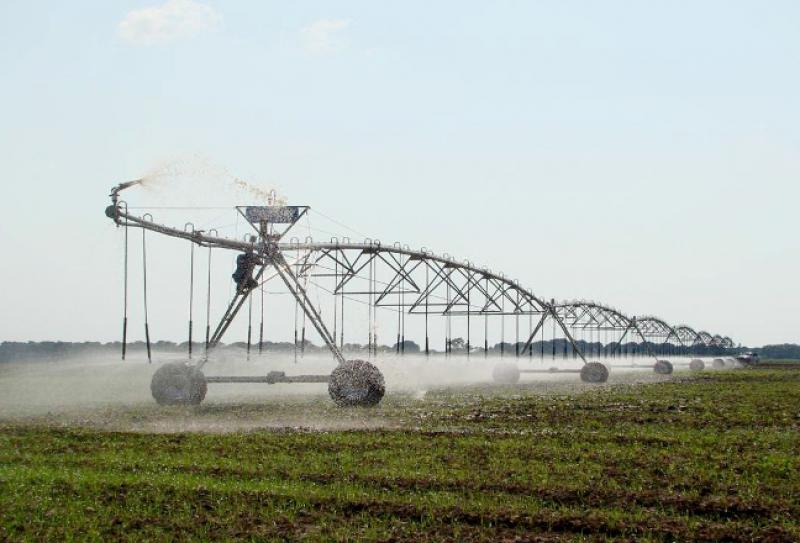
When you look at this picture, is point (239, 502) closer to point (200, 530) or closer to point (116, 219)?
point (200, 530)

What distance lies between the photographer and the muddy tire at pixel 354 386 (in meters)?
29.6

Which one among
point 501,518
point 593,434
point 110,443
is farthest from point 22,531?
point 593,434

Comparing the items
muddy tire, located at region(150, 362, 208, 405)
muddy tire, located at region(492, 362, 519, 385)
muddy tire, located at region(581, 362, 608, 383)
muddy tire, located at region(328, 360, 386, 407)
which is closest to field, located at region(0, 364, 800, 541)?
muddy tire, located at region(328, 360, 386, 407)

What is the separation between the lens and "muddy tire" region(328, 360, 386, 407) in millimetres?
29594

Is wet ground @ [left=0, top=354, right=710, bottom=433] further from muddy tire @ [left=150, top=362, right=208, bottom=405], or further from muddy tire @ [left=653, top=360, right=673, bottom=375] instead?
muddy tire @ [left=653, top=360, right=673, bottom=375]

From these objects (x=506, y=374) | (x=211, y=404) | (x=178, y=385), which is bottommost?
(x=506, y=374)

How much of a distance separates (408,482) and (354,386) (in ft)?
49.1

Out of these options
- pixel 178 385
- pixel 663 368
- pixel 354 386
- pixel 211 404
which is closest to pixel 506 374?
pixel 211 404

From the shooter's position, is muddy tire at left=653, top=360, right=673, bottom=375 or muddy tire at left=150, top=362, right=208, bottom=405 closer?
muddy tire at left=150, top=362, right=208, bottom=405

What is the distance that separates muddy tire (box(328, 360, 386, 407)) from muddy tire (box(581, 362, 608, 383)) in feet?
108

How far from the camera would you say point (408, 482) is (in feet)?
48.5

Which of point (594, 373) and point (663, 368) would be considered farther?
point (663, 368)

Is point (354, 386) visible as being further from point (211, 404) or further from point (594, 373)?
point (594, 373)

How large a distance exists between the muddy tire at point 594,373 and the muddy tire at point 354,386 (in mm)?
33046
